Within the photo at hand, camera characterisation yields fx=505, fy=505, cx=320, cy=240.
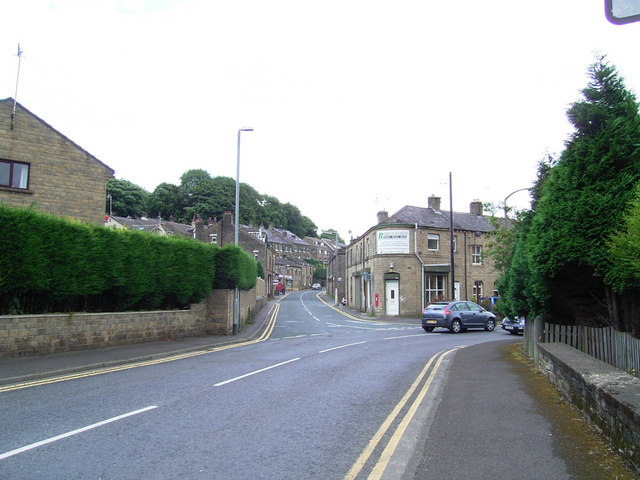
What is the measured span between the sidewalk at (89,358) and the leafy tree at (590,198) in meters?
10.2

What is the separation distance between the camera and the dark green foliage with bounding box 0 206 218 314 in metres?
12.9

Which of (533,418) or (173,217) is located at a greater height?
(173,217)

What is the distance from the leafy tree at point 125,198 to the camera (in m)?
87.3

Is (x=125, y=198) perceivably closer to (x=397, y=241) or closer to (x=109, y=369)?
(x=397, y=241)

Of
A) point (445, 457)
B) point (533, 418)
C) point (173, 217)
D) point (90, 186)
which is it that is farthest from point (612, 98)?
point (173, 217)

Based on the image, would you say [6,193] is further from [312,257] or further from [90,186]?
[312,257]

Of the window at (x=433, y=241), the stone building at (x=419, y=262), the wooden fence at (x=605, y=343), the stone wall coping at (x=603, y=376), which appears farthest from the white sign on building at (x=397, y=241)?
the stone wall coping at (x=603, y=376)

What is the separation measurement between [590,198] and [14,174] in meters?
21.3

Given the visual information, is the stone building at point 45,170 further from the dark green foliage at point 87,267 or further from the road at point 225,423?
the road at point 225,423

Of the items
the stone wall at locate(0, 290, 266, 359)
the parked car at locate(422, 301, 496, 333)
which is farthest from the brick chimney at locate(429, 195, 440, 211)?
the stone wall at locate(0, 290, 266, 359)

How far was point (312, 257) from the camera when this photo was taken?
13662 centimetres

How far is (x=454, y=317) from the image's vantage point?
86.6 feet

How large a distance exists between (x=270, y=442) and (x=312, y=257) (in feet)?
429

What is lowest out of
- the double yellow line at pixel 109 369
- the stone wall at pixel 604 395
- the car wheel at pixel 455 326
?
the double yellow line at pixel 109 369
